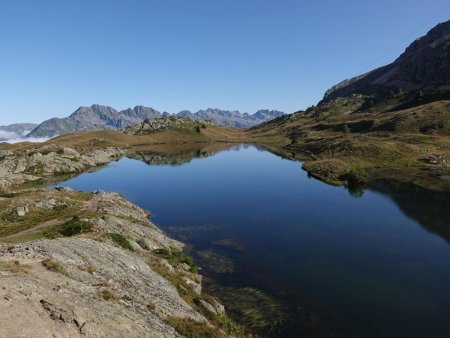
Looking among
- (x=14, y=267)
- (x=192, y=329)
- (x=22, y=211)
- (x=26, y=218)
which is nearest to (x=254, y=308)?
(x=192, y=329)

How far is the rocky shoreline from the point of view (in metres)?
23.9

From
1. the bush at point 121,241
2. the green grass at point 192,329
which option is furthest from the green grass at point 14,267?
the bush at point 121,241

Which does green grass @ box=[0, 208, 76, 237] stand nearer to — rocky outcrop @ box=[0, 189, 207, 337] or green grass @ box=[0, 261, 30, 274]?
rocky outcrop @ box=[0, 189, 207, 337]

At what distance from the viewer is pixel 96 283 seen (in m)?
31.5

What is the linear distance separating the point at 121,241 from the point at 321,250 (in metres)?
31.6

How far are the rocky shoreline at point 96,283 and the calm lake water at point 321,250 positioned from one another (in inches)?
262

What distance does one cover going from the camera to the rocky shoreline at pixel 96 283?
23938 mm

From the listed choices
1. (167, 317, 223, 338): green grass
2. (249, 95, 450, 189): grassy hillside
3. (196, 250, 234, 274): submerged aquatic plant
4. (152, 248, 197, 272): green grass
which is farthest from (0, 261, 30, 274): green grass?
(249, 95, 450, 189): grassy hillside

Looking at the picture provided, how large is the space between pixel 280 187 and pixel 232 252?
58.6m

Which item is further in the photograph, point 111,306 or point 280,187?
point 280,187

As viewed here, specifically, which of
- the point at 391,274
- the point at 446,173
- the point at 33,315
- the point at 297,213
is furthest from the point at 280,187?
the point at 33,315

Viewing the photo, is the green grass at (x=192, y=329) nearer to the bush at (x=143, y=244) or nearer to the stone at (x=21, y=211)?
the bush at (x=143, y=244)

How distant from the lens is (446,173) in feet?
377

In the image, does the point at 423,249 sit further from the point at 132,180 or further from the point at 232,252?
the point at 132,180
